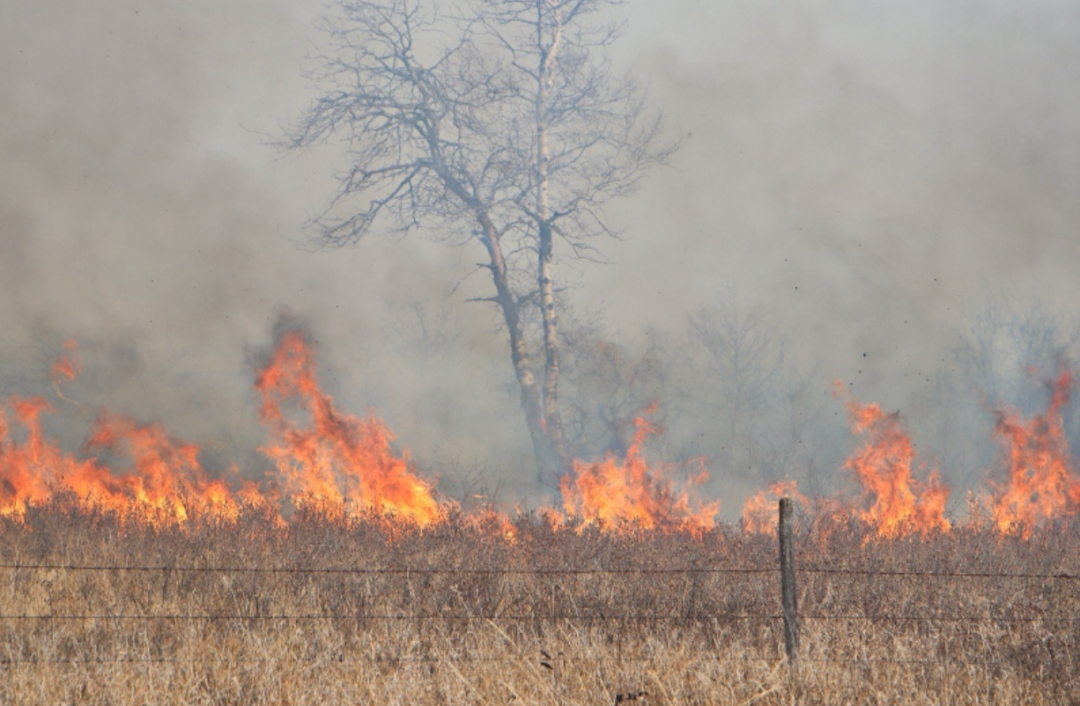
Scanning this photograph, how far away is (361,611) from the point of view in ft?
26.2

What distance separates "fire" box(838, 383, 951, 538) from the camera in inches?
506

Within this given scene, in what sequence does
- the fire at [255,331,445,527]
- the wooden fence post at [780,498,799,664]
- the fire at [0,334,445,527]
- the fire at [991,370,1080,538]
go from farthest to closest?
the fire at [991,370,1080,538], the fire at [255,331,445,527], the fire at [0,334,445,527], the wooden fence post at [780,498,799,664]

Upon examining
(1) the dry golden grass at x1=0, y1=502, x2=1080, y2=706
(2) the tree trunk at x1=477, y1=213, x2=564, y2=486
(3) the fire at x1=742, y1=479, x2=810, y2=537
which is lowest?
(1) the dry golden grass at x1=0, y1=502, x2=1080, y2=706

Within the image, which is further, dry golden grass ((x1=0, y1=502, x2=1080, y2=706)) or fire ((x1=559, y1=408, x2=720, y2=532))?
fire ((x1=559, y1=408, x2=720, y2=532))

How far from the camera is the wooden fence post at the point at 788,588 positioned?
629 centimetres

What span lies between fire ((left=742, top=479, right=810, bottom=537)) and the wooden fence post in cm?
549

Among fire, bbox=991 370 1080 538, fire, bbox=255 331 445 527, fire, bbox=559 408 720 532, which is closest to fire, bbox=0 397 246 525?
fire, bbox=255 331 445 527

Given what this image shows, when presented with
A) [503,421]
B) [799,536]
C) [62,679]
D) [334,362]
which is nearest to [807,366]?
[503,421]

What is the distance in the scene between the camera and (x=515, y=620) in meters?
7.91

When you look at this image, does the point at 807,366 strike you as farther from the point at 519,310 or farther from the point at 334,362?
the point at 334,362

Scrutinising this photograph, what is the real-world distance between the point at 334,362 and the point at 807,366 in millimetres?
9421

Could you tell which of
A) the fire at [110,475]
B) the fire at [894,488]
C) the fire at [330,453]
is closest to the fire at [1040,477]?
the fire at [894,488]

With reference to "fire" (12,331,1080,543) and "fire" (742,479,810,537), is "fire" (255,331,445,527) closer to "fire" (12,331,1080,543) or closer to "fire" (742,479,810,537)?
"fire" (12,331,1080,543)

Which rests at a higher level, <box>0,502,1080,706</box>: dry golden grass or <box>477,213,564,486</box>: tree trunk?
<box>477,213,564,486</box>: tree trunk
